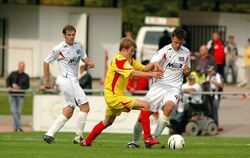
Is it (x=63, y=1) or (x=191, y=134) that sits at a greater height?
(x=63, y=1)

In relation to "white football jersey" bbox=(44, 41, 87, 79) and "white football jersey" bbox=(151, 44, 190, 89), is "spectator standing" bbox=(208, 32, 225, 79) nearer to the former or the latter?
"white football jersey" bbox=(44, 41, 87, 79)

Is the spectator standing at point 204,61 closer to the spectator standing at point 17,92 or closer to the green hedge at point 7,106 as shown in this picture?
the spectator standing at point 17,92

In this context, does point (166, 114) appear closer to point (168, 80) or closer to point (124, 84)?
point (168, 80)

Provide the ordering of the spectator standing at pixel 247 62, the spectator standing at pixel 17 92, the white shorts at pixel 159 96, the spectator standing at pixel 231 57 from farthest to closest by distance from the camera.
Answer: the spectator standing at pixel 231 57, the spectator standing at pixel 247 62, the spectator standing at pixel 17 92, the white shorts at pixel 159 96

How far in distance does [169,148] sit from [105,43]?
23.2m

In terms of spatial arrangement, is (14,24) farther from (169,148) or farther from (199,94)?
(169,148)

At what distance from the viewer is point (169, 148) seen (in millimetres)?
15734

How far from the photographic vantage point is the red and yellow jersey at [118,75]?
1535 cm

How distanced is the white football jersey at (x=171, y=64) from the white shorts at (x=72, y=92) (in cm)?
142

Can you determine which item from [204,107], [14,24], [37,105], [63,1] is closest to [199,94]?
[204,107]

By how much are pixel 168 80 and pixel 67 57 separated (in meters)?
1.91

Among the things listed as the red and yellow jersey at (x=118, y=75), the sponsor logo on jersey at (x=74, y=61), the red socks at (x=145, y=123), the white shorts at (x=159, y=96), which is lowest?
the red socks at (x=145, y=123)

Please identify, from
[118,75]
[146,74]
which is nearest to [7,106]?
[118,75]

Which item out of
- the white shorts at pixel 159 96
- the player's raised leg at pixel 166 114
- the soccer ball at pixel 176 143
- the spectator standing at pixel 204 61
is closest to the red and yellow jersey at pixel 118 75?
the white shorts at pixel 159 96
